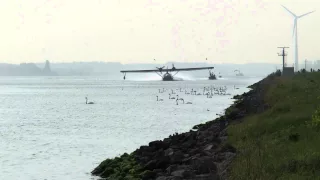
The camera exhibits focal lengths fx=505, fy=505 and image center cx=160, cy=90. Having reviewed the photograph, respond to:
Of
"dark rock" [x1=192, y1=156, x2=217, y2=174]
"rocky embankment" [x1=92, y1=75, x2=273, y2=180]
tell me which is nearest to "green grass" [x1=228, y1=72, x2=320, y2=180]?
"rocky embankment" [x1=92, y1=75, x2=273, y2=180]

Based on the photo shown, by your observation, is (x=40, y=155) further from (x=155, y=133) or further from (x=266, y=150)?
(x=266, y=150)

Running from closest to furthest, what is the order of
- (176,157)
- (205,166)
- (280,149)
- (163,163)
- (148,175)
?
1. (280,149)
2. (205,166)
3. (148,175)
4. (163,163)
5. (176,157)

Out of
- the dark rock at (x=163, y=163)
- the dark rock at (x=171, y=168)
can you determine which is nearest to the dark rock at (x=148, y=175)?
the dark rock at (x=171, y=168)

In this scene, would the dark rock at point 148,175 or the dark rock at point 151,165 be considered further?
the dark rock at point 151,165

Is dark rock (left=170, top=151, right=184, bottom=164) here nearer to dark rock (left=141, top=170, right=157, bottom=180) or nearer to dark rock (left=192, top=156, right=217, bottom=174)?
dark rock (left=141, top=170, right=157, bottom=180)

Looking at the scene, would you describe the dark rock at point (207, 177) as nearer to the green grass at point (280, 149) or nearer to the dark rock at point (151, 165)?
the green grass at point (280, 149)

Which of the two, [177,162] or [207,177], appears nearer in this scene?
[207,177]

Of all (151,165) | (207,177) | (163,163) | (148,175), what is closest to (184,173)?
(207,177)

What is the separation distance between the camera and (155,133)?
1761 inches

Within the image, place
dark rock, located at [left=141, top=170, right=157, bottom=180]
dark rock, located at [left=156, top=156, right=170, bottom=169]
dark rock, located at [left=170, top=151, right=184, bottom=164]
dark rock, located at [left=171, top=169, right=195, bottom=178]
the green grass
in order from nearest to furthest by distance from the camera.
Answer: the green grass
dark rock, located at [left=171, top=169, right=195, bottom=178]
dark rock, located at [left=141, top=170, right=157, bottom=180]
dark rock, located at [left=156, top=156, right=170, bottom=169]
dark rock, located at [left=170, top=151, right=184, bottom=164]

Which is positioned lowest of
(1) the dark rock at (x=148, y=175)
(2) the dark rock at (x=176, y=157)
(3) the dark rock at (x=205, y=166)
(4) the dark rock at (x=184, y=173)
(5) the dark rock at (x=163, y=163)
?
(1) the dark rock at (x=148, y=175)

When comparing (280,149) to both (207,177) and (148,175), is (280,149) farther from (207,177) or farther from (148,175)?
(148,175)

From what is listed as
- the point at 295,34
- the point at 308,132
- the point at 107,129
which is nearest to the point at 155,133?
the point at 107,129

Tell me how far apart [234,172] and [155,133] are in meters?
31.0
